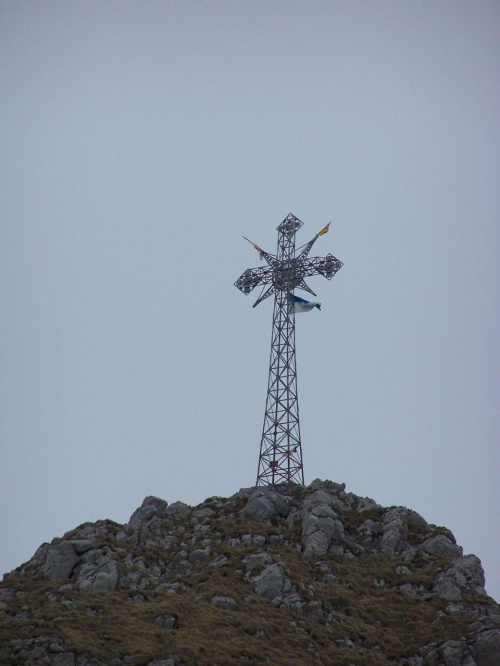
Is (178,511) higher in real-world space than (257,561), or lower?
higher

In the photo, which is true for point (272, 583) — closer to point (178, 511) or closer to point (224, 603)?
point (224, 603)

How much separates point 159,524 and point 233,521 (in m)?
5.92

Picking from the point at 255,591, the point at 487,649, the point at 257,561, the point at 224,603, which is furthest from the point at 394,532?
the point at 224,603

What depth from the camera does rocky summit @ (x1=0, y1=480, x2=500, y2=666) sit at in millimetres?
35688

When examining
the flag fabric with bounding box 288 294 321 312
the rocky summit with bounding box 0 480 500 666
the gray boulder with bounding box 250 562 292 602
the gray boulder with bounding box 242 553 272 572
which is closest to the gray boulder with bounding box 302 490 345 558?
the rocky summit with bounding box 0 480 500 666

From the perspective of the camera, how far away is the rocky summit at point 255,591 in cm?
3569

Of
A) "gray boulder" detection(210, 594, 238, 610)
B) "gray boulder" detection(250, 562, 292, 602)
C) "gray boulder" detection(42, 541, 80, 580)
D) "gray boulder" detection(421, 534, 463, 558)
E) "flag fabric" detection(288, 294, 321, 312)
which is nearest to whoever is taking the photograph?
"gray boulder" detection(210, 594, 238, 610)

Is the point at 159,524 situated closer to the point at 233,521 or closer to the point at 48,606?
the point at 233,521

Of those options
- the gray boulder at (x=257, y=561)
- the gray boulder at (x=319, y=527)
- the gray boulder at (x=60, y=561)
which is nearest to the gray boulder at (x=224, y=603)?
the gray boulder at (x=257, y=561)

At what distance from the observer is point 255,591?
42.1 metres

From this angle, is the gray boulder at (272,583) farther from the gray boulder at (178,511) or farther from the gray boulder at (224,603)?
the gray boulder at (178,511)

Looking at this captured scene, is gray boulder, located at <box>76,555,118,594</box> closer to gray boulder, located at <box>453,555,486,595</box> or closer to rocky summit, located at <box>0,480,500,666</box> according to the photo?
rocky summit, located at <box>0,480,500,666</box>

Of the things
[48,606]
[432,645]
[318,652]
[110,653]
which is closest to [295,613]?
[318,652]

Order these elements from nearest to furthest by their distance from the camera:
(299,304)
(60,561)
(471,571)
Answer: (60,561), (471,571), (299,304)
